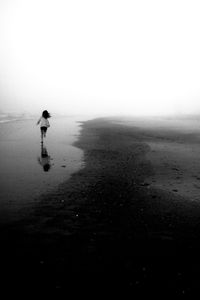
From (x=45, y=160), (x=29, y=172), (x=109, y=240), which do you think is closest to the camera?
(x=109, y=240)

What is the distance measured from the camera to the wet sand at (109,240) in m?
5.77

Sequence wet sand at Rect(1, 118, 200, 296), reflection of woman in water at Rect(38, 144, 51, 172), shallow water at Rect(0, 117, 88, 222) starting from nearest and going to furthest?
wet sand at Rect(1, 118, 200, 296)
shallow water at Rect(0, 117, 88, 222)
reflection of woman in water at Rect(38, 144, 51, 172)

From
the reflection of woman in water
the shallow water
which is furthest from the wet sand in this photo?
the reflection of woman in water

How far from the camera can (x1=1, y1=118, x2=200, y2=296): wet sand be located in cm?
577

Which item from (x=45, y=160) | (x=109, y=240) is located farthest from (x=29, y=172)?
(x=109, y=240)

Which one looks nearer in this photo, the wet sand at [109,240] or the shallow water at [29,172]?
the wet sand at [109,240]

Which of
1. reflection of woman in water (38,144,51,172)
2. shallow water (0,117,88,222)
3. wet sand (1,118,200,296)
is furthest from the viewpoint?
reflection of woman in water (38,144,51,172)

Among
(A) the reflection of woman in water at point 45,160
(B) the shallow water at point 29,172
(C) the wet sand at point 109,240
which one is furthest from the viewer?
(A) the reflection of woman in water at point 45,160

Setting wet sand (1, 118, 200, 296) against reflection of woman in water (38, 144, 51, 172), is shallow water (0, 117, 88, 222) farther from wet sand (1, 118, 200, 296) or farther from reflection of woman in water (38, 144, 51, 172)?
wet sand (1, 118, 200, 296)

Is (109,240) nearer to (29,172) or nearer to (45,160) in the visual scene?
(29,172)

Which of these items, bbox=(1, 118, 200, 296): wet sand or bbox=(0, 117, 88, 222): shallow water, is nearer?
bbox=(1, 118, 200, 296): wet sand

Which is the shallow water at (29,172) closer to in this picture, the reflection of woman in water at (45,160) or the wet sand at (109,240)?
the reflection of woman in water at (45,160)

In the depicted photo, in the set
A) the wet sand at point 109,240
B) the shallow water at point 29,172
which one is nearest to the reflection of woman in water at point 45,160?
the shallow water at point 29,172

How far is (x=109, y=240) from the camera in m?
7.40
